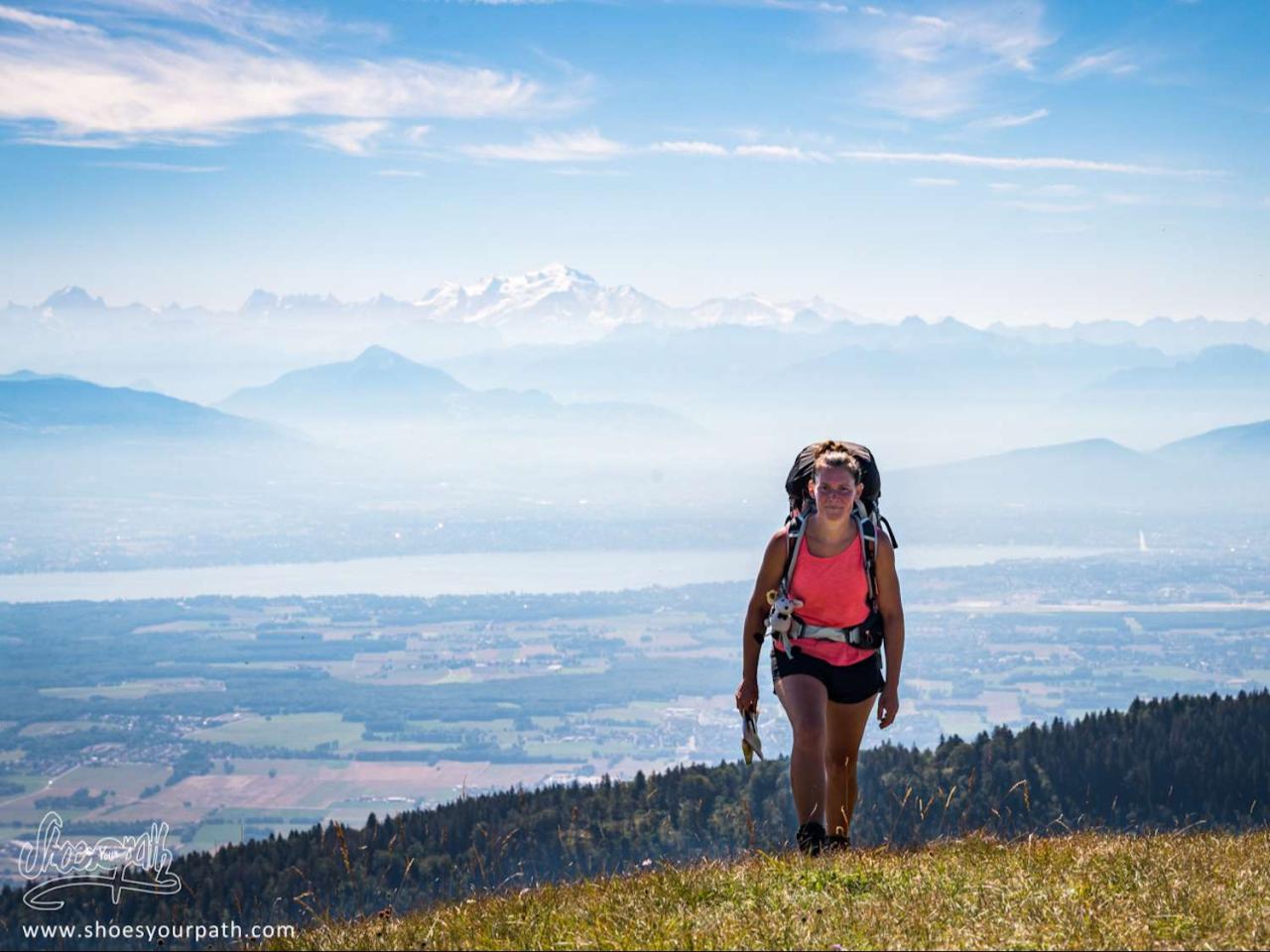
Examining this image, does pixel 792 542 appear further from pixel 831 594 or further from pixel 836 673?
pixel 836 673

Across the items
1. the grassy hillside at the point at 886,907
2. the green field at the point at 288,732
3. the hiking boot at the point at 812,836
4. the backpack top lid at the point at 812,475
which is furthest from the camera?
the green field at the point at 288,732

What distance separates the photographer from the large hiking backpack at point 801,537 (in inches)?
311

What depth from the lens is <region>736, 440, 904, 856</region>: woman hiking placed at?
7.84 metres

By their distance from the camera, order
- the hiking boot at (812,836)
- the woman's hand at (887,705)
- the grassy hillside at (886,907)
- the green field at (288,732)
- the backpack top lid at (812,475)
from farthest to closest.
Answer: the green field at (288,732) < the backpack top lid at (812,475) < the hiking boot at (812,836) < the woman's hand at (887,705) < the grassy hillside at (886,907)

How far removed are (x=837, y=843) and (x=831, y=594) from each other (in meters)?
1.52

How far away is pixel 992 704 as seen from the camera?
184000 mm

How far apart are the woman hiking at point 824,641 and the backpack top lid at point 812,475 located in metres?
0.07

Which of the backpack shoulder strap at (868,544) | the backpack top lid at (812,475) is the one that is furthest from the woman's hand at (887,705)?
the backpack top lid at (812,475)

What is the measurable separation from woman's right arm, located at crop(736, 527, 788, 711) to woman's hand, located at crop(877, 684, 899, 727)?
0.75 meters

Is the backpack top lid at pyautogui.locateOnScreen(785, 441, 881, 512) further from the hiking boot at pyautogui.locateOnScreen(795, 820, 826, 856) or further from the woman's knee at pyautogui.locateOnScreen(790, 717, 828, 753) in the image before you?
the hiking boot at pyautogui.locateOnScreen(795, 820, 826, 856)

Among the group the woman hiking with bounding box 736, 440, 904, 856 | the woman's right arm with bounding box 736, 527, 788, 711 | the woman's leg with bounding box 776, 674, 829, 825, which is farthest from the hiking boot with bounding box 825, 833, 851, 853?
the woman's right arm with bounding box 736, 527, 788, 711

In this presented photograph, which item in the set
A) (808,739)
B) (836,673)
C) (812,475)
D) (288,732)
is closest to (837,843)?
(808,739)

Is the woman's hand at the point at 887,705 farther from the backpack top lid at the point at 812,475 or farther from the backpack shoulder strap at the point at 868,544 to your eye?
the backpack top lid at the point at 812,475

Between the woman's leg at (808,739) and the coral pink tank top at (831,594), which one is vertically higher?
the coral pink tank top at (831,594)
